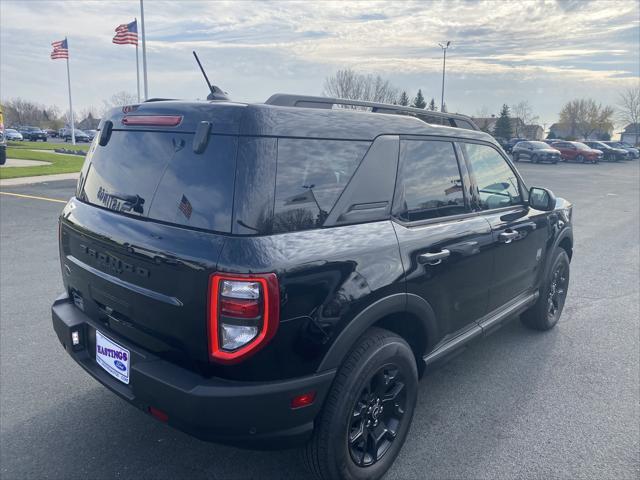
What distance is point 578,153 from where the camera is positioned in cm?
3706

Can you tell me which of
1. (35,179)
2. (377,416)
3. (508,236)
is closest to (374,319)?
(377,416)

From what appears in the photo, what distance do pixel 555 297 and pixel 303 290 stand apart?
3502 mm

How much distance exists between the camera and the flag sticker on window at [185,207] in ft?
7.33

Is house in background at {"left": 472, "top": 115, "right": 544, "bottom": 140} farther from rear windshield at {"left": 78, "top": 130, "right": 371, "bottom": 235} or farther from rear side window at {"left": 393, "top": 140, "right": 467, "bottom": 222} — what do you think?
rear windshield at {"left": 78, "top": 130, "right": 371, "bottom": 235}

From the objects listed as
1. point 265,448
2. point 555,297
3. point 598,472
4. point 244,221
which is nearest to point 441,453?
point 598,472

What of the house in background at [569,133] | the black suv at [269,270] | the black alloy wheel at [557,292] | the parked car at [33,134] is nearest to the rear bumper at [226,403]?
the black suv at [269,270]

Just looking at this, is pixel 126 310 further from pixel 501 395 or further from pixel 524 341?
pixel 524 341

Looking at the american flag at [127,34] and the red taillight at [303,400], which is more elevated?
the american flag at [127,34]

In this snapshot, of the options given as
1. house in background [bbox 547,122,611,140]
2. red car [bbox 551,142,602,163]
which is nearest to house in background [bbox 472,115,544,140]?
house in background [bbox 547,122,611,140]

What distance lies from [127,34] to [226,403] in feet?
92.4

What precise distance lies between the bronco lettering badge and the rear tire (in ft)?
11.5

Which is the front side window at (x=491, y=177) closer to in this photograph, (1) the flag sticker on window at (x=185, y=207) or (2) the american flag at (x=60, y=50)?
(1) the flag sticker on window at (x=185, y=207)

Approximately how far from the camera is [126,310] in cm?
241

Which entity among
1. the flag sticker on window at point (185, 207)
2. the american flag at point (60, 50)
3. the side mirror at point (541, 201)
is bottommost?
the side mirror at point (541, 201)
